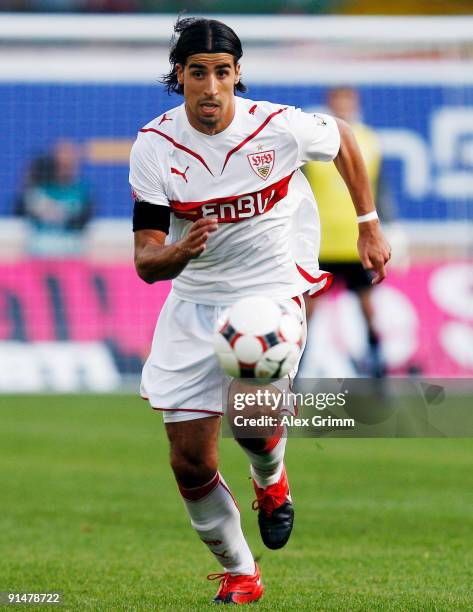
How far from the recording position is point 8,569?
6.56 meters

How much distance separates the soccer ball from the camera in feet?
17.1

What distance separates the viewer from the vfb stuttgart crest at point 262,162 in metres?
5.74

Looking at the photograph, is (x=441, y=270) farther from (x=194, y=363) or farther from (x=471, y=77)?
(x=194, y=363)

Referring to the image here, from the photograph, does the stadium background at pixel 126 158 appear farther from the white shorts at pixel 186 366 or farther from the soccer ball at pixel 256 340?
the soccer ball at pixel 256 340

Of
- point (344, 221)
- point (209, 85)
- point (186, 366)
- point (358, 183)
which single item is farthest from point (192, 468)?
point (344, 221)

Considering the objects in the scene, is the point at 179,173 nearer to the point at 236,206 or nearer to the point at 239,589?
the point at 236,206

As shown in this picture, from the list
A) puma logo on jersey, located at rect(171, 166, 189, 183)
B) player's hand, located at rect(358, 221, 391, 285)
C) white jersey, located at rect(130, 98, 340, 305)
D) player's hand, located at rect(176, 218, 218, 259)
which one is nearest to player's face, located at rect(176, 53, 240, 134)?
white jersey, located at rect(130, 98, 340, 305)

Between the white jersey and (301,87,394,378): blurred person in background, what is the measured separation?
8.37 m

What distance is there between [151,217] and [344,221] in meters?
9.72

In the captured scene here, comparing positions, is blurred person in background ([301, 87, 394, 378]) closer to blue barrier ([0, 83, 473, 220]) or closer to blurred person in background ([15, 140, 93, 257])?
blue barrier ([0, 83, 473, 220])

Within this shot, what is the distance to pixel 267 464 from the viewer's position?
6.11 m

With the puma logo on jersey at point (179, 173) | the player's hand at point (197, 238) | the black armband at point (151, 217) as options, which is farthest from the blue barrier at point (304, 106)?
the player's hand at point (197, 238)

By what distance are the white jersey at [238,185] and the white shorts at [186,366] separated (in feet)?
0.27

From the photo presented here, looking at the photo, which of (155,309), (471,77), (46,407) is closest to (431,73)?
(471,77)
